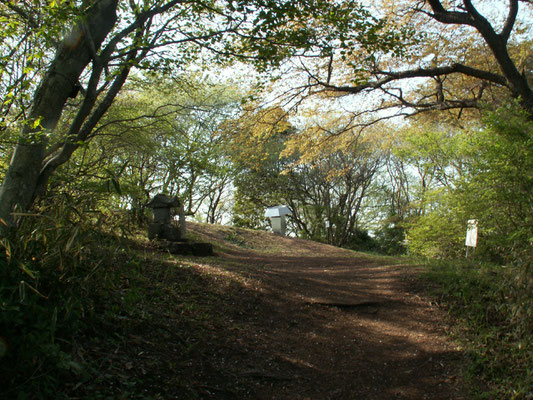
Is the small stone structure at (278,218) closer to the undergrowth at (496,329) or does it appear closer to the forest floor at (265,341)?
the forest floor at (265,341)

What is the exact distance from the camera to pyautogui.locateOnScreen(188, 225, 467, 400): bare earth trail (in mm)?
3604

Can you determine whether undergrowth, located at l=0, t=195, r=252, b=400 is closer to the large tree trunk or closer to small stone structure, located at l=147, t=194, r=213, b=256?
the large tree trunk

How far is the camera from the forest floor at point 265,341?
3.23m

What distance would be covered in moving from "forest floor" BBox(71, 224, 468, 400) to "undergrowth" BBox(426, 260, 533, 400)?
201 millimetres

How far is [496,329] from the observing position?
4.33m

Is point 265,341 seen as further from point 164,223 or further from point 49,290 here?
point 164,223

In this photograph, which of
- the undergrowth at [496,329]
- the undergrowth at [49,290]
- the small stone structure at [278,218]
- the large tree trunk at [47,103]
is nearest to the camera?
the undergrowth at [49,290]

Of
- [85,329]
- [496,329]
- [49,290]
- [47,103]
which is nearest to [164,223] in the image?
[47,103]

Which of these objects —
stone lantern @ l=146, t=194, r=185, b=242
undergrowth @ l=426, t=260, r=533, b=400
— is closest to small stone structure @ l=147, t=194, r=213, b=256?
stone lantern @ l=146, t=194, r=185, b=242

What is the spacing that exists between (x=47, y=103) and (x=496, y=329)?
218 inches

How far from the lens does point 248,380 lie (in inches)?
139

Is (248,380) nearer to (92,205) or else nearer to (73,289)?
(73,289)

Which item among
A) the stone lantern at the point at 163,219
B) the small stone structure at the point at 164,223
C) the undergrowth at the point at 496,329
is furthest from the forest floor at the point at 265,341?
the stone lantern at the point at 163,219

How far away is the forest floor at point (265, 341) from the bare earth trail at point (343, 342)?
0.5 inches
